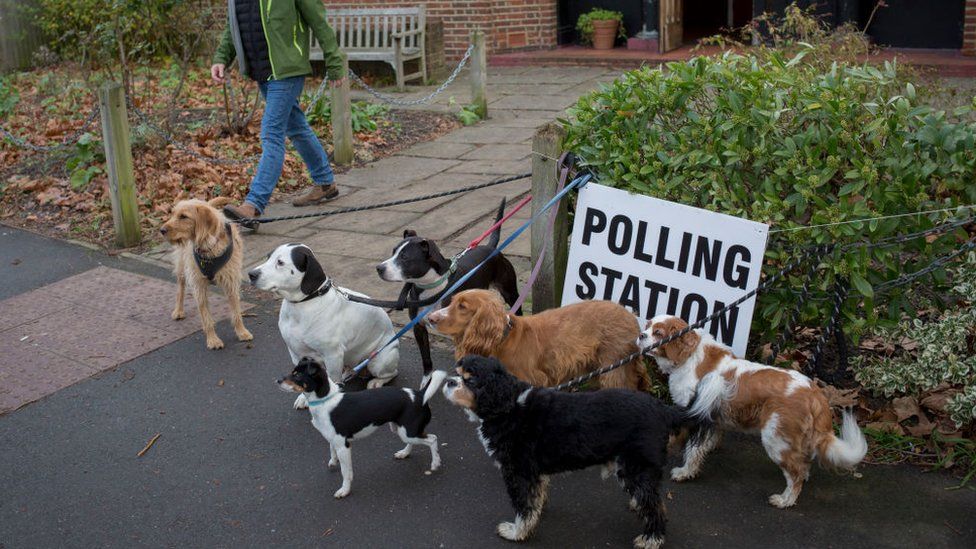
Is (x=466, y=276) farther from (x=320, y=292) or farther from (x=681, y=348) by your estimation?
(x=681, y=348)

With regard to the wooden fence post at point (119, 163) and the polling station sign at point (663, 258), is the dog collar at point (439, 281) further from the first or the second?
the wooden fence post at point (119, 163)

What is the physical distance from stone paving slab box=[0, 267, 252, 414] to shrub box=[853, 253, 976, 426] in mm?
4204

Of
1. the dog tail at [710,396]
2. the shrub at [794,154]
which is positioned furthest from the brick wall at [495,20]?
the dog tail at [710,396]

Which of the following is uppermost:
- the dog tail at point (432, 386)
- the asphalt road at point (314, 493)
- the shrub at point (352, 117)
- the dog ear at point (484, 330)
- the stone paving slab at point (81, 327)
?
the shrub at point (352, 117)

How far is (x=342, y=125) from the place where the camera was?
961 cm

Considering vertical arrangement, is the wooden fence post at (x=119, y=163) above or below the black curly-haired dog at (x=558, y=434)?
above

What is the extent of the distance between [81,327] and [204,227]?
4.60ft

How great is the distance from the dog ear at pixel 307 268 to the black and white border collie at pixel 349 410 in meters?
0.77

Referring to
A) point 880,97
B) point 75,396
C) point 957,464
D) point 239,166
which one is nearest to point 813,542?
point 957,464

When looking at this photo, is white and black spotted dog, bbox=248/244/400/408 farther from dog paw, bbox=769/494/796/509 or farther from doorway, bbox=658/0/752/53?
doorway, bbox=658/0/752/53

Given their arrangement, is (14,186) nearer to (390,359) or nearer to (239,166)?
(239,166)

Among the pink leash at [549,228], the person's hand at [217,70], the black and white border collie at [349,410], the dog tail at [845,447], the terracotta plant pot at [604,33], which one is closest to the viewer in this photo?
the dog tail at [845,447]

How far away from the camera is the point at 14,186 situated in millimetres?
9531

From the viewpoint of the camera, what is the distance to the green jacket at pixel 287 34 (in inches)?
299
